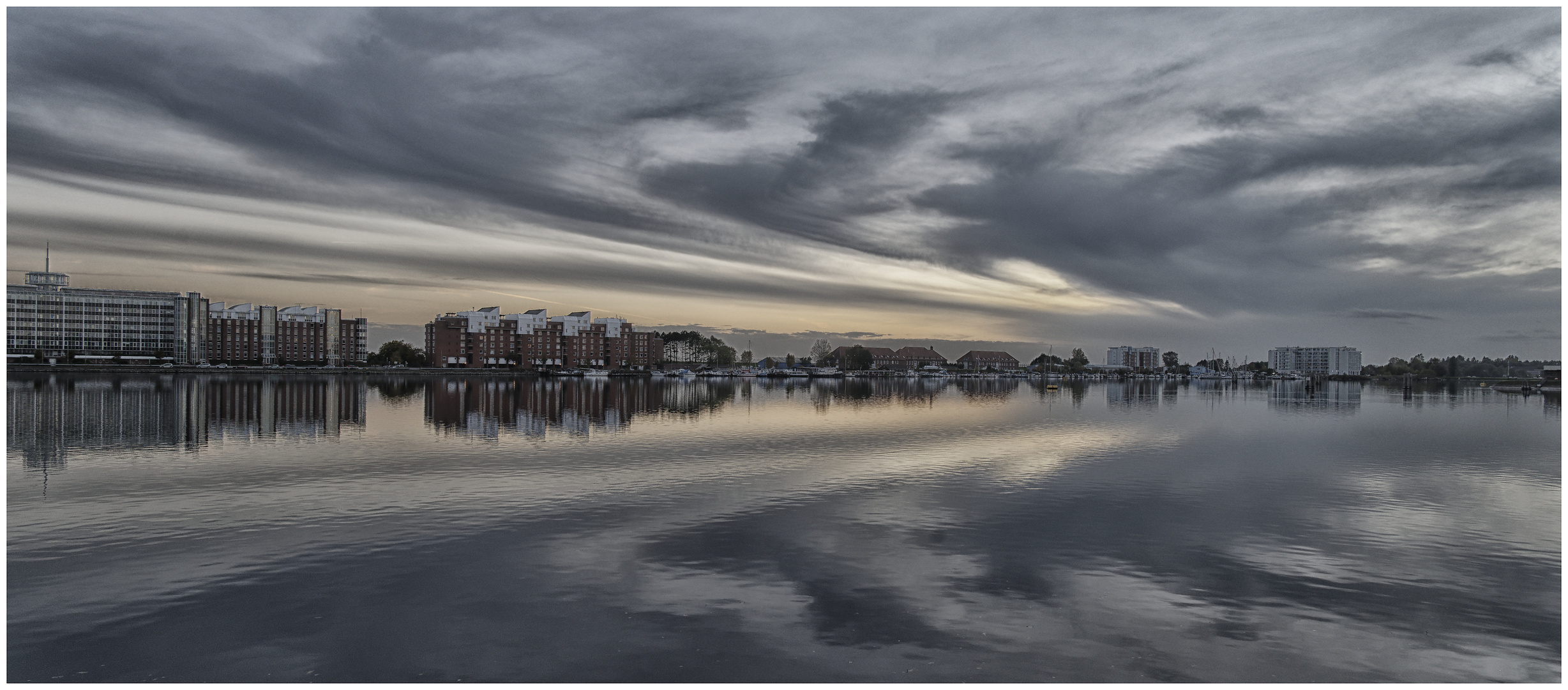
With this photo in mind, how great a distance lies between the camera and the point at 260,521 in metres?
20.6

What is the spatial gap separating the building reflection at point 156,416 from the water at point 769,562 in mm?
762

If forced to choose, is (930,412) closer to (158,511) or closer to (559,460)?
(559,460)

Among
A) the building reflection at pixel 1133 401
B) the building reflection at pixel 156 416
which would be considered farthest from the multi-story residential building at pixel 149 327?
the building reflection at pixel 1133 401

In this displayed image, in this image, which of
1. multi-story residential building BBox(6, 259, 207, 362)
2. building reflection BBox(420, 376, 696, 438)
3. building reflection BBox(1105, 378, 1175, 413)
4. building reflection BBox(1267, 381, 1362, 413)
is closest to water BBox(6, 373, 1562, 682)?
building reflection BBox(420, 376, 696, 438)

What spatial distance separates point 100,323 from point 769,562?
19804 centimetres

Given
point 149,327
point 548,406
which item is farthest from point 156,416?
point 149,327

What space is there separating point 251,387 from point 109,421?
53340 mm

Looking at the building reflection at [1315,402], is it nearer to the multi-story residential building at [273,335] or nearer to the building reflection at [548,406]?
the building reflection at [548,406]

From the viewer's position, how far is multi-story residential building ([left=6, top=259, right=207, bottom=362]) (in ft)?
515

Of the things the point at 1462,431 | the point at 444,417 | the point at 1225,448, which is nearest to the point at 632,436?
the point at 444,417

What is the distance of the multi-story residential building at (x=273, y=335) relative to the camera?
17588 centimetres

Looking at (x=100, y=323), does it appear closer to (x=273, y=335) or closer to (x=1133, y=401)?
(x=273, y=335)

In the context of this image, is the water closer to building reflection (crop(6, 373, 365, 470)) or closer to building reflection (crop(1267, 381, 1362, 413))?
building reflection (crop(6, 373, 365, 470))

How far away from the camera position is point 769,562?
685 inches
